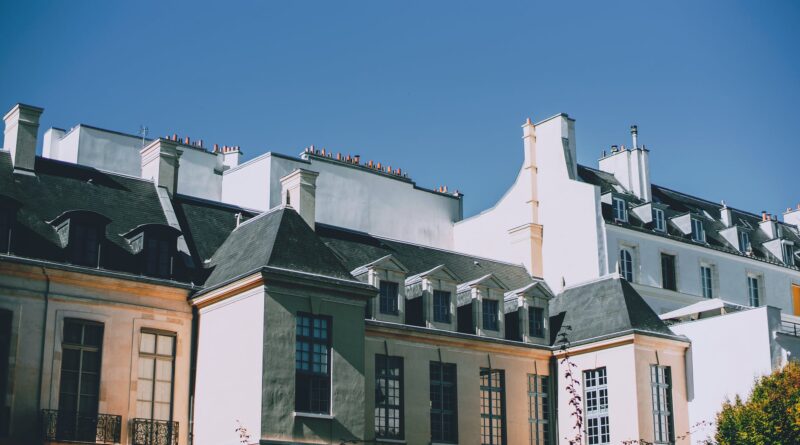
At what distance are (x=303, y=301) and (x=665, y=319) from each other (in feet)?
51.3

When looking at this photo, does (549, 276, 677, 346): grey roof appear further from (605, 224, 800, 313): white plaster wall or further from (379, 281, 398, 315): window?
(379, 281, 398, 315): window

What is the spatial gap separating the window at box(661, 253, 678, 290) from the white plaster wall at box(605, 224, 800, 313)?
0.59 feet

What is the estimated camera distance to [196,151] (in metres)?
42.2

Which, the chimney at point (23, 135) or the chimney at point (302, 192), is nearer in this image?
the chimney at point (23, 135)

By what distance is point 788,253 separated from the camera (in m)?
47.8

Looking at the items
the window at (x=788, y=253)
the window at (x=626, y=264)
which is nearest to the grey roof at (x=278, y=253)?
the window at (x=626, y=264)

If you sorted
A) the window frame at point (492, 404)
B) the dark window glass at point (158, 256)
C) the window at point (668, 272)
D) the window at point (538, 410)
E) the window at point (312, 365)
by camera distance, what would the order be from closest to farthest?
the window at point (312, 365), the dark window glass at point (158, 256), the window frame at point (492, 404), the window at point (538, 410), the window at point (668, 272)

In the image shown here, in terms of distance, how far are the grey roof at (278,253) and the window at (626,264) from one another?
15391 millimetres

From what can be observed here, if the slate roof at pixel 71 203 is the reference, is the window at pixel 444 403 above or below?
below

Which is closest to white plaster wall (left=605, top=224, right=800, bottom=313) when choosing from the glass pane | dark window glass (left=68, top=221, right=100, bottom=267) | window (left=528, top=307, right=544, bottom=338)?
window (left=528, top=307, right=544, bottom=338)

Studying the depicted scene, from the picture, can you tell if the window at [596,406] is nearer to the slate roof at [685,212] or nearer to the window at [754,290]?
the slate roof at [685,212]

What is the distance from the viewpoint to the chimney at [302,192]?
103ft

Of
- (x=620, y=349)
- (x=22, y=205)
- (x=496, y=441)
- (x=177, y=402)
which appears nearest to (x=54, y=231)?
(x=22, y=205)

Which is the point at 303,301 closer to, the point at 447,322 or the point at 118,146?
the point at 447,322
